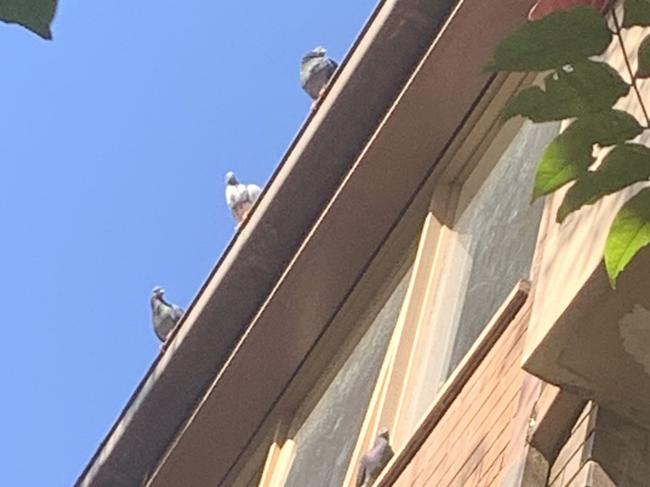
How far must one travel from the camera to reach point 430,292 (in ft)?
16.1

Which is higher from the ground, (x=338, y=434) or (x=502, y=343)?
(x=502, y=343)

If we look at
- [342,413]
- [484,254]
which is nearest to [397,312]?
[342,413]

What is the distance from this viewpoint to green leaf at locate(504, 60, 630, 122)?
1425 mm

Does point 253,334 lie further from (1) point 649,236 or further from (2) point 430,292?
(1) point 649,236

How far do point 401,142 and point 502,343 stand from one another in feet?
6.51

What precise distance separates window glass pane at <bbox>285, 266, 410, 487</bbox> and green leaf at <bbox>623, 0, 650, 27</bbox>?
365cm

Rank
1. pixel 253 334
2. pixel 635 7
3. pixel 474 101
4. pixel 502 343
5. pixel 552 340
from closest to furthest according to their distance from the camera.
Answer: pixel 635 7 → pixel 552 340 → pixel 502 343 → pixel 474 101 → pixel 253 334

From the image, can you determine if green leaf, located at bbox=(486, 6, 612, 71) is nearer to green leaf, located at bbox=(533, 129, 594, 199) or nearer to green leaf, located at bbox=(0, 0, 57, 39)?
green leaf, located at bbox=(533, 129, 594, 199)

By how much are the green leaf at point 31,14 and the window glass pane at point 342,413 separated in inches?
150

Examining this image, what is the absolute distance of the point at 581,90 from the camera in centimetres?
143

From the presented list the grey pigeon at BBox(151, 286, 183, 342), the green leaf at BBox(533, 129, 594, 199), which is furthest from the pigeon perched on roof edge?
the green leaf at BBox(533, 129, 594, 199)

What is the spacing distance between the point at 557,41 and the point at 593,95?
6 centimetres

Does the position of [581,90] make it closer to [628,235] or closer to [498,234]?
[628,235]

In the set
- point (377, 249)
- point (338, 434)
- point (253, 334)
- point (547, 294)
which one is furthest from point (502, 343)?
point (253, 334)
